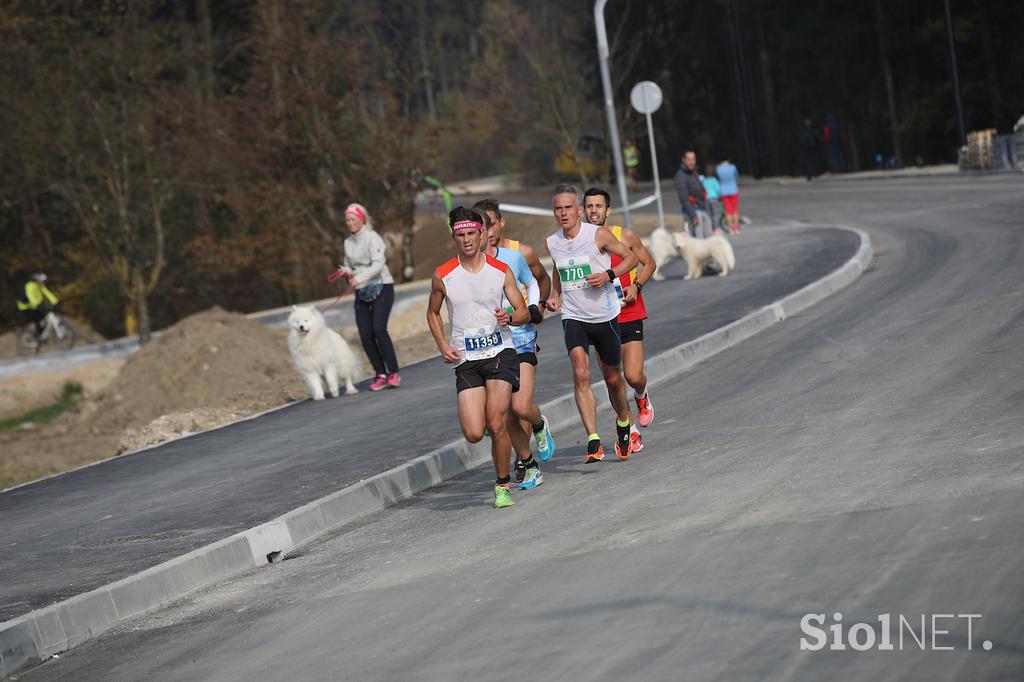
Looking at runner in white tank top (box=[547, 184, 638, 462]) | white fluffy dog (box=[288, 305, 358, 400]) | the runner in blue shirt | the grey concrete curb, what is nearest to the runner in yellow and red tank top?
runner in white tank top (box=[547, 184, 638, 462])

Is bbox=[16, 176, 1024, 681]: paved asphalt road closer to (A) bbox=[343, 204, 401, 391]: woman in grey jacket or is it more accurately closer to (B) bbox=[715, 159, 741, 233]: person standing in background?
(A) bbox=[343, 204, 401, 391]: woman in grey jacket

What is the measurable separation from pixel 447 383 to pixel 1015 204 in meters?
16.2

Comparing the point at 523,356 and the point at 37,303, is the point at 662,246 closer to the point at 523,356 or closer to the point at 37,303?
the point at 523,356

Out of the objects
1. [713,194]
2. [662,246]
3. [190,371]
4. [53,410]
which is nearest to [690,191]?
[662,246]

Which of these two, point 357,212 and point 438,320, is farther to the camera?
point 357,212

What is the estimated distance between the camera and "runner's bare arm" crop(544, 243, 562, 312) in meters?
10.3

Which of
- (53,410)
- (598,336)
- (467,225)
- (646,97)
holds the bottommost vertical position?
(53,410)

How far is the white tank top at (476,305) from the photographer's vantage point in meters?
9.47

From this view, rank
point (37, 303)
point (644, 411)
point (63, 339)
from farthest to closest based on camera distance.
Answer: point (63, 339) → point (37, 303) → point (644, 411)

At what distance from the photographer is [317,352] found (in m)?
17.1

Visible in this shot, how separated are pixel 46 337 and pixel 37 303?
96 cm

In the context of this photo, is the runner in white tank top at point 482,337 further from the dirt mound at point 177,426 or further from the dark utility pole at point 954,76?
the dark utility pole at point 954,76

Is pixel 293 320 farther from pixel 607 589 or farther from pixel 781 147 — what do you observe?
pixel 781 147

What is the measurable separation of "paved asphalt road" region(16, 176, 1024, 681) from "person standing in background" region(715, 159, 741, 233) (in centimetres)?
1903
